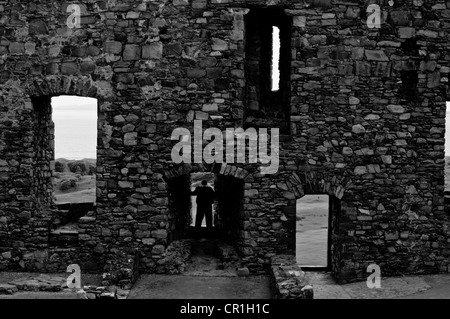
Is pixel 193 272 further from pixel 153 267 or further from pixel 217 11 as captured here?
pixel 217 11

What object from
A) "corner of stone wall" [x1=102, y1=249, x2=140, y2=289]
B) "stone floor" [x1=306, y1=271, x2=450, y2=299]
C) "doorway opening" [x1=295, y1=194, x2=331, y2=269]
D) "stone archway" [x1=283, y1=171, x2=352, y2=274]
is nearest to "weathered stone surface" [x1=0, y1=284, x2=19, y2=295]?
"corner of stone wall" [x1=102, y1=249, x2=140, y2=289]

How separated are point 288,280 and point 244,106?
3405 mm

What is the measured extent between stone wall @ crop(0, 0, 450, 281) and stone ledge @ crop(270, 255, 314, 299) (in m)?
0.34

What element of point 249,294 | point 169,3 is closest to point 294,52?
point 169,3

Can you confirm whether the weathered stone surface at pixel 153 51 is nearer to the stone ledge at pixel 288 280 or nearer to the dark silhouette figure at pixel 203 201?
the dark silhouette figure at pixel 203 201

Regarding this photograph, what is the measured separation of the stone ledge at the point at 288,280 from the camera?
26.0ft

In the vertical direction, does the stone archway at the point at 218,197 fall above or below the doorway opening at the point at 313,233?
above

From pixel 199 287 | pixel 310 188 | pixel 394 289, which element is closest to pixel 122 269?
pixel 199 287

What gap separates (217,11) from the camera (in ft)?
31.0

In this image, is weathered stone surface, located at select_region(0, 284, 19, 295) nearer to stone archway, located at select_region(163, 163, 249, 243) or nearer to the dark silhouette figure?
stone archway, located at select_region(163, 163, 249, 243)

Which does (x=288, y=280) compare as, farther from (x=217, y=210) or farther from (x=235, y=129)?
(x=217, y=210)

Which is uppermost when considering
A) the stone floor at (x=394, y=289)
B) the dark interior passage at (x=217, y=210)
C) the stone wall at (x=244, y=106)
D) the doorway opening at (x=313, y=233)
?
the stone wall at (x=244, y=106)

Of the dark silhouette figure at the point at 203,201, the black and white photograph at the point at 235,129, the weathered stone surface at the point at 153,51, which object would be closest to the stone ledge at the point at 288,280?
the black and white photograph at the point at 235,129

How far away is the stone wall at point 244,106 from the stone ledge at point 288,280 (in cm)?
34
